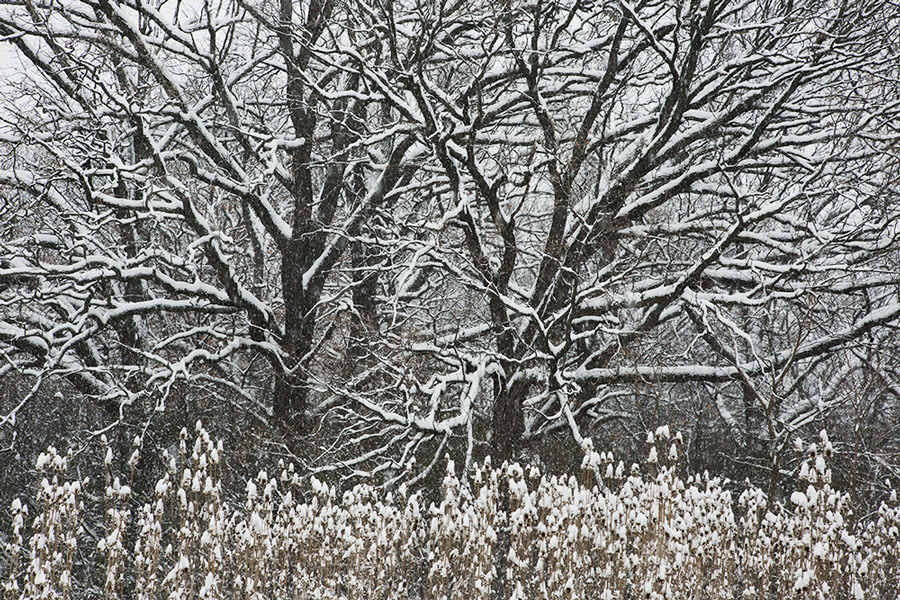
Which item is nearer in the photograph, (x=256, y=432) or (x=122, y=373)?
(x=256, y=432)

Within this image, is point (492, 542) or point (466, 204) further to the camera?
point (466, 204)

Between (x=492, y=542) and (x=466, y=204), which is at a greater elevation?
(x=466, y=204)

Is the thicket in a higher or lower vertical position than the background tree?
lower

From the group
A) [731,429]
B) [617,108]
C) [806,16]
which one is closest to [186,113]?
[617,108]

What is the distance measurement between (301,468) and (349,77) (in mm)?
5143

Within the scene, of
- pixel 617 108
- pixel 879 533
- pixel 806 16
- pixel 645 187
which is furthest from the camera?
pixel 617 108

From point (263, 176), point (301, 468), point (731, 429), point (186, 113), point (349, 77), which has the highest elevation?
point (349, 77)

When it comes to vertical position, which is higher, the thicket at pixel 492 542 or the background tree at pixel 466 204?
the background tree at pixel 466 204

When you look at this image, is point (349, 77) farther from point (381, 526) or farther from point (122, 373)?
point (381, 526)

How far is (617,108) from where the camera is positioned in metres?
Result: 11.1

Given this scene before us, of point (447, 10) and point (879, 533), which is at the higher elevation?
point (447, 10)

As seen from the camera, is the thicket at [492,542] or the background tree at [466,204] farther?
the background tree at [466,204]

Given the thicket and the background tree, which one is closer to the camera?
the thicket

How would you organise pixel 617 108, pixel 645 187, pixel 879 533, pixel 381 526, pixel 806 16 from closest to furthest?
1. pixel 381 526
2. pixel 879 533
3. pixel 806 16
4. pixel 645 187
5. pixel 617 108
